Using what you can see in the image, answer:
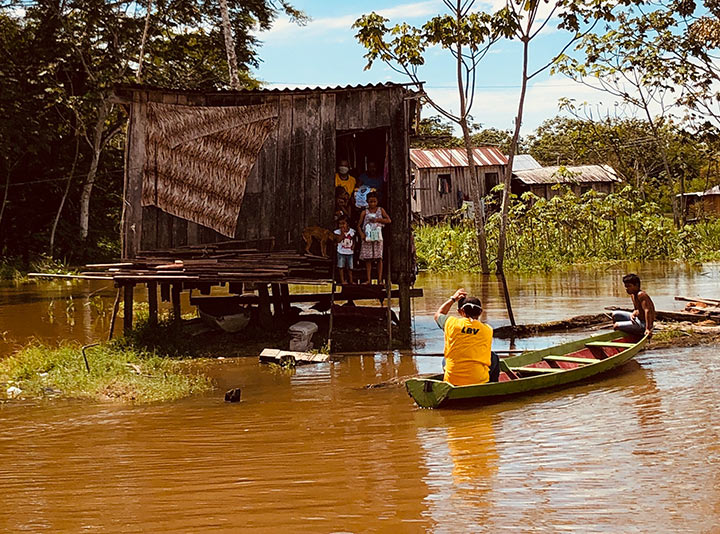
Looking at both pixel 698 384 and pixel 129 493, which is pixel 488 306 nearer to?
pixel 698 384

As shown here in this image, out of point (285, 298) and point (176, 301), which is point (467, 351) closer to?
point (176, 301)

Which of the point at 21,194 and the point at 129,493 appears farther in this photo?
the point at 21,194

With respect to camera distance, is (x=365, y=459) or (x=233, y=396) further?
(x=233, y=396)

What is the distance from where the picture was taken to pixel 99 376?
10711 mm

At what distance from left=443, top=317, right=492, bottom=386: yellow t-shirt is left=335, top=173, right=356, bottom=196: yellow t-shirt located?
5.36m

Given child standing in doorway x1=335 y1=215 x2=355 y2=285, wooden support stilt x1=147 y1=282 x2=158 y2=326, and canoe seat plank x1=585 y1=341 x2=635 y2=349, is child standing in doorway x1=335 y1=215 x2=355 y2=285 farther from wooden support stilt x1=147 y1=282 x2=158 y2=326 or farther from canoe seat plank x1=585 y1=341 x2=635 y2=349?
canoe seat plank x1=585 y1=341 x2=635 y2=349

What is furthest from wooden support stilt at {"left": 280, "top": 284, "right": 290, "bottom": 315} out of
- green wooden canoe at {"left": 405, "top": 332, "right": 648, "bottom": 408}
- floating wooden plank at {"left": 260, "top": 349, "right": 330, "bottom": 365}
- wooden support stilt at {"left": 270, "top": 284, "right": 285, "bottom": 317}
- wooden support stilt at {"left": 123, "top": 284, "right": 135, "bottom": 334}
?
green wooden canoe at {"left": 405, "top": 332, "right": 648, "bottom": 408}

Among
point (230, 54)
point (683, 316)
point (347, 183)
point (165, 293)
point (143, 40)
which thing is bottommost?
point (683, 316)

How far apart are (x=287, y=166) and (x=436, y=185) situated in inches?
1085

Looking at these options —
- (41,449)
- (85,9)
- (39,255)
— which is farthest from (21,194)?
(41,449)

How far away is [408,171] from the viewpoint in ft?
44.3

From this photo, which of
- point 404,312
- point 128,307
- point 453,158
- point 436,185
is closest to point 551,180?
point 453,158

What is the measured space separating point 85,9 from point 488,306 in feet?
52.0

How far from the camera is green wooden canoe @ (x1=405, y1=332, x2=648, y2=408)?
8844 mm
